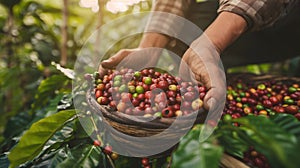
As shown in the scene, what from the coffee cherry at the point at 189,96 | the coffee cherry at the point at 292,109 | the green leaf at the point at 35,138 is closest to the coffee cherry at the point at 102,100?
the green leaf at the point at 35,138

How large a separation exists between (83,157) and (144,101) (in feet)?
0.78

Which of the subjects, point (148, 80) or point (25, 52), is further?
point (25, 52)

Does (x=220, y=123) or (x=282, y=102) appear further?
(x=282, y=102)

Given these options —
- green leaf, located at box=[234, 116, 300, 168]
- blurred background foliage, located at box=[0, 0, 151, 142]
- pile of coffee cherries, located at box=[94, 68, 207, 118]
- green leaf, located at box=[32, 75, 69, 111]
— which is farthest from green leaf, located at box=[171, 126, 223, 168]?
blurred background foliage, located at box=[0, 0, 151, 142]

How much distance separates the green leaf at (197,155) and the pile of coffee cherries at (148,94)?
19 cm

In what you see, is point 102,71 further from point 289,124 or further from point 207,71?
point 289,124

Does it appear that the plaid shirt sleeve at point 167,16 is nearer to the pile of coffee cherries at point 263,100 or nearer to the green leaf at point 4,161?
the pile of coffee cherries at point 263,100

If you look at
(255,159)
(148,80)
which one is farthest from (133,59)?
(255,159)

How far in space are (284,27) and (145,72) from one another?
0.77m

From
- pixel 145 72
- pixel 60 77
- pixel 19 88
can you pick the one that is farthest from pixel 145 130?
pixel 19 88

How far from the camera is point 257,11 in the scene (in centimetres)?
101

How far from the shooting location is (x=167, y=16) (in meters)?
1.33

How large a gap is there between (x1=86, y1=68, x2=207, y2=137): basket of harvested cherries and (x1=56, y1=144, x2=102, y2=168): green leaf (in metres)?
0.11

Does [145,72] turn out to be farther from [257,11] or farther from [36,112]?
[36,112]
